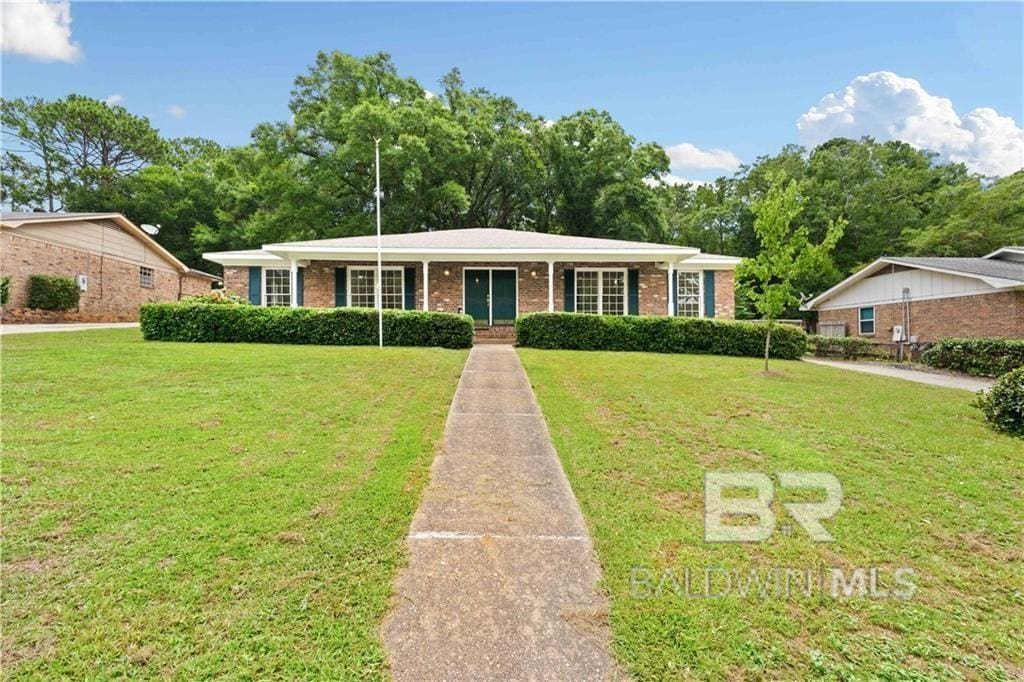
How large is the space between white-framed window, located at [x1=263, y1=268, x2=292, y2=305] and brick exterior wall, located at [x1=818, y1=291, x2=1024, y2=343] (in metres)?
23.6

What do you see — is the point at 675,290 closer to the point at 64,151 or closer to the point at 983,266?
the point at 983,266

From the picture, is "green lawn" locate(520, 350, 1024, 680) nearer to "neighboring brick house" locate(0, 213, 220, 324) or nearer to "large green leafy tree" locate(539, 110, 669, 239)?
"neighboring brick house" locate(0, 213, 220, 324)

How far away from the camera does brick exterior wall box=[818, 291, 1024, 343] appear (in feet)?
46.8

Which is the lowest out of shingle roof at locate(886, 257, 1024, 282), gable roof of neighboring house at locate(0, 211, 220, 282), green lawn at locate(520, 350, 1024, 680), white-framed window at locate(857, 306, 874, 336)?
green lawn at locate(520, 350, 1024, 680)

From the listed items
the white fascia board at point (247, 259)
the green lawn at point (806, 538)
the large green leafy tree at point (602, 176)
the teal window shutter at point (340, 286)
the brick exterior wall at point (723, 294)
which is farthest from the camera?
the large green leafy tree at point (602, 176)

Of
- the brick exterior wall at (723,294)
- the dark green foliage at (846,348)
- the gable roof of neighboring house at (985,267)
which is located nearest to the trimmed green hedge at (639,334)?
the brick exterior wall at (723,294)

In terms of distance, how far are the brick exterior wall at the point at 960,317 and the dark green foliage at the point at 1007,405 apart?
1244cm

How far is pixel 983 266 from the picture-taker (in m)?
A: 16.1

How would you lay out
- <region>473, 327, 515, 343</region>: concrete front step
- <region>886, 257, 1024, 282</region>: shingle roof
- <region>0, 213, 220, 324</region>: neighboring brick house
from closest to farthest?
<region>473, 327, 515, 343</region>: concrete front step
<region>886, 257, 1024, 282</region>: shingle roof
<region>0, 213, 220, 324</region>: neighboring brick house

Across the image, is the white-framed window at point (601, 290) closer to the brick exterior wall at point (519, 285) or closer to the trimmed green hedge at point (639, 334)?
the brick exterior wall at point (519, 285)

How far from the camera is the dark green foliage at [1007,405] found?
5508 millimetres

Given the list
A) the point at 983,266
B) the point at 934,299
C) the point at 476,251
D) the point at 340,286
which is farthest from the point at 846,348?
the point at 340,286

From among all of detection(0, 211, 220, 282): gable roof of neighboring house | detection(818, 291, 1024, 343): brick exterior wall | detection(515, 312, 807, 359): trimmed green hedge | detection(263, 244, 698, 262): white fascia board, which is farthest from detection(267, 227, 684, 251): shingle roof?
Answer: detection(818, 291, 1024, 343): brick exterior wall

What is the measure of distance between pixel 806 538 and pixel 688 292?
14925 millimetres
